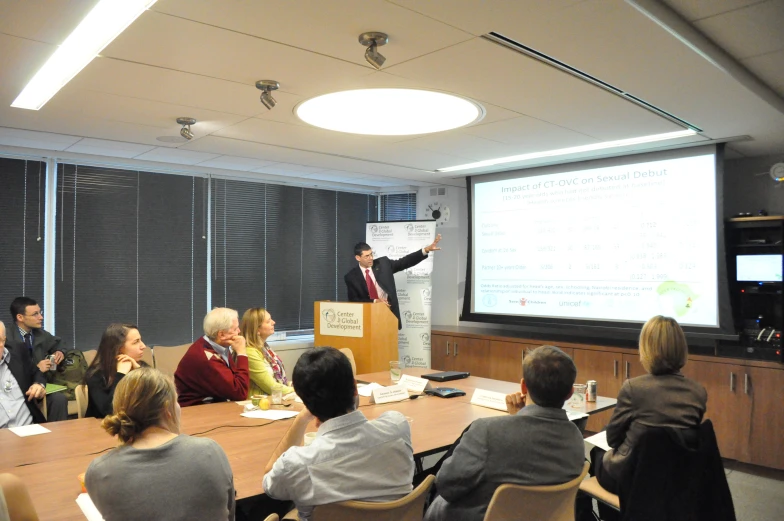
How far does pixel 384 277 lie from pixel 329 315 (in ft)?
3.06

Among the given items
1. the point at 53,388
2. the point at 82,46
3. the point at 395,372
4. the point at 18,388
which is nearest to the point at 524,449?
the point at 395,372

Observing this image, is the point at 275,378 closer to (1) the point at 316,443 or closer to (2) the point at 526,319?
(1) the point at 316,443

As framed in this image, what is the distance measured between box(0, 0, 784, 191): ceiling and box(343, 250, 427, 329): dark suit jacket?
2000 millimetres

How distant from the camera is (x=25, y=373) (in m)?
4.23

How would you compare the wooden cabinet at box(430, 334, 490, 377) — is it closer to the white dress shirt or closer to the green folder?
the green folder

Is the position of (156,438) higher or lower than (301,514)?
higher

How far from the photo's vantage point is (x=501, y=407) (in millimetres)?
3371

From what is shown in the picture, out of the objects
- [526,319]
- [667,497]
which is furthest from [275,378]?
[526,319]

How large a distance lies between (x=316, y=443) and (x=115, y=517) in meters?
0.61

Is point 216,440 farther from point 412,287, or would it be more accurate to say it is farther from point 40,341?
point 412,287

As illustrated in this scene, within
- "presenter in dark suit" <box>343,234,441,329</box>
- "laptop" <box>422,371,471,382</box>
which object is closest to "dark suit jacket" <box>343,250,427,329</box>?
"presenter in dark suit" <box>343,234,441,329</box>

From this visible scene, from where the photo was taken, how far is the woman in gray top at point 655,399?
253 centimetres

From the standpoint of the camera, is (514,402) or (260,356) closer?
(514,402)

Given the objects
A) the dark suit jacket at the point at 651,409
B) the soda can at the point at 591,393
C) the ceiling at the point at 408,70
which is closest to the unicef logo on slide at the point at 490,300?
the ceiling at the point at 408,70
